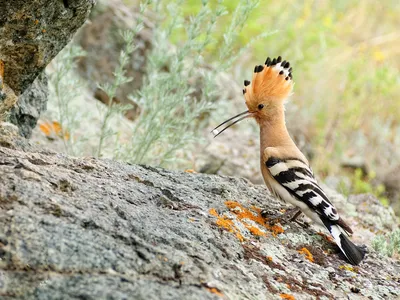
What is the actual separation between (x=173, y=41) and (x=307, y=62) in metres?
2.33

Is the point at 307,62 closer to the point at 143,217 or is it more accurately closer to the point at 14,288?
the point at 143,217

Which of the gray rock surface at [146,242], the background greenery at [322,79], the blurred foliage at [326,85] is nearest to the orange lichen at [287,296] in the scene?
the gray rock surface at [146,242]

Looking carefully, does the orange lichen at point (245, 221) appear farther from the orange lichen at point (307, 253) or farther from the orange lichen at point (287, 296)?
the orange lichen at point (287, 296)

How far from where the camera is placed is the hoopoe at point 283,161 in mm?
3416

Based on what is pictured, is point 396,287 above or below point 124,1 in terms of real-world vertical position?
below

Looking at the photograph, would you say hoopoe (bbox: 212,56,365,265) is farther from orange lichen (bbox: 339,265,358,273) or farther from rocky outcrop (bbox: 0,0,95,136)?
rocky outcrop (bbox: 0,0,95,136)

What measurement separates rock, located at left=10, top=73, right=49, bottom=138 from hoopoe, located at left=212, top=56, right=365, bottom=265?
4.83 ft

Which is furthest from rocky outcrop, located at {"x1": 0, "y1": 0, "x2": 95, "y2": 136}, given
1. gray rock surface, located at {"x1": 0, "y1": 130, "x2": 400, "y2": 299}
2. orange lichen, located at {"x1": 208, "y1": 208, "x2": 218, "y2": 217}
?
orange lichen, located at {"x1": 208, "y1": 208, "x2": 218, "y2": 217}

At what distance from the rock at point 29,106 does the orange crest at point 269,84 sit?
1443mm

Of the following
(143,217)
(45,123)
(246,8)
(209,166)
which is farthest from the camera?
(209,166)

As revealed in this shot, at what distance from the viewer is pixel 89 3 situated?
306 cm

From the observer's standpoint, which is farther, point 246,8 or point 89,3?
point 246,8

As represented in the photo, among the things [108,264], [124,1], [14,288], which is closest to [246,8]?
[108,264]

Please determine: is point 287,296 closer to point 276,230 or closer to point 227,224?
point 227,224
